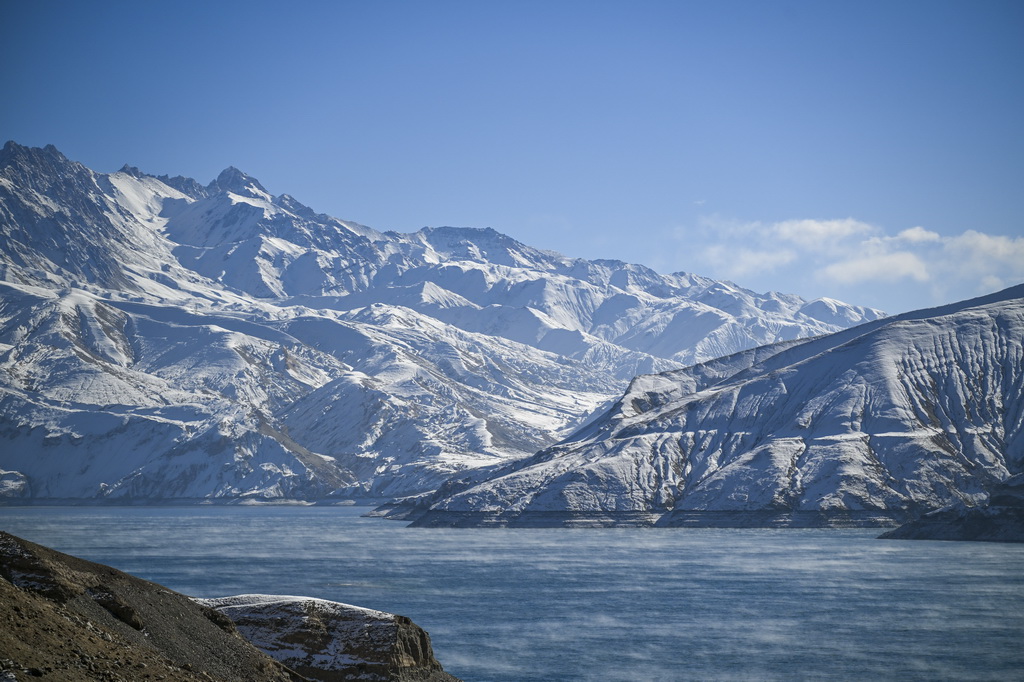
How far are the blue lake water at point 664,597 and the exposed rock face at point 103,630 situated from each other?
30449 millimetres

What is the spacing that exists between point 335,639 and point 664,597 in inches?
2762

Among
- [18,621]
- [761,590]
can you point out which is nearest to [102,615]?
[18,621]

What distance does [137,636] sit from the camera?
33.5 m

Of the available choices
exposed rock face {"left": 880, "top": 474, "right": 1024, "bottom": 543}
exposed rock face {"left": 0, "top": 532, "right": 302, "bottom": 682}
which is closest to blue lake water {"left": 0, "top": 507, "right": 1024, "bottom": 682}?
exposed rock face {"left": 880, "top": 474, "right": 1024, "bottom": 543}

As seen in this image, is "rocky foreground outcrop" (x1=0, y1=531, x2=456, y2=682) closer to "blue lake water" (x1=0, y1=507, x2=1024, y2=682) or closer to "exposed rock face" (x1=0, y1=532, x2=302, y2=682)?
"exposed rock face" (x1=0, y1=532, x2=302, y2=682)

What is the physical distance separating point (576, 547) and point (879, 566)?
51785mm

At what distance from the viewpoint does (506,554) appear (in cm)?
16200

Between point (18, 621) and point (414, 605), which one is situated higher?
point (18, 621)

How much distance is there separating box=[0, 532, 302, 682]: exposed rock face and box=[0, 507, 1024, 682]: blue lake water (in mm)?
30449

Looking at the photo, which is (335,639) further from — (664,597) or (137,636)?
(664,597)

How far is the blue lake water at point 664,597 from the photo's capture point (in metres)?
71.0

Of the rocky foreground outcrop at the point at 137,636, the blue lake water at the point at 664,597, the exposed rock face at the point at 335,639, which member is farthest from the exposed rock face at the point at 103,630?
the blue lake water at the point at 664,597

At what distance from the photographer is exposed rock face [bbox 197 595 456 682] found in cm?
3938

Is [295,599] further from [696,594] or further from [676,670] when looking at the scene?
[696,594]
